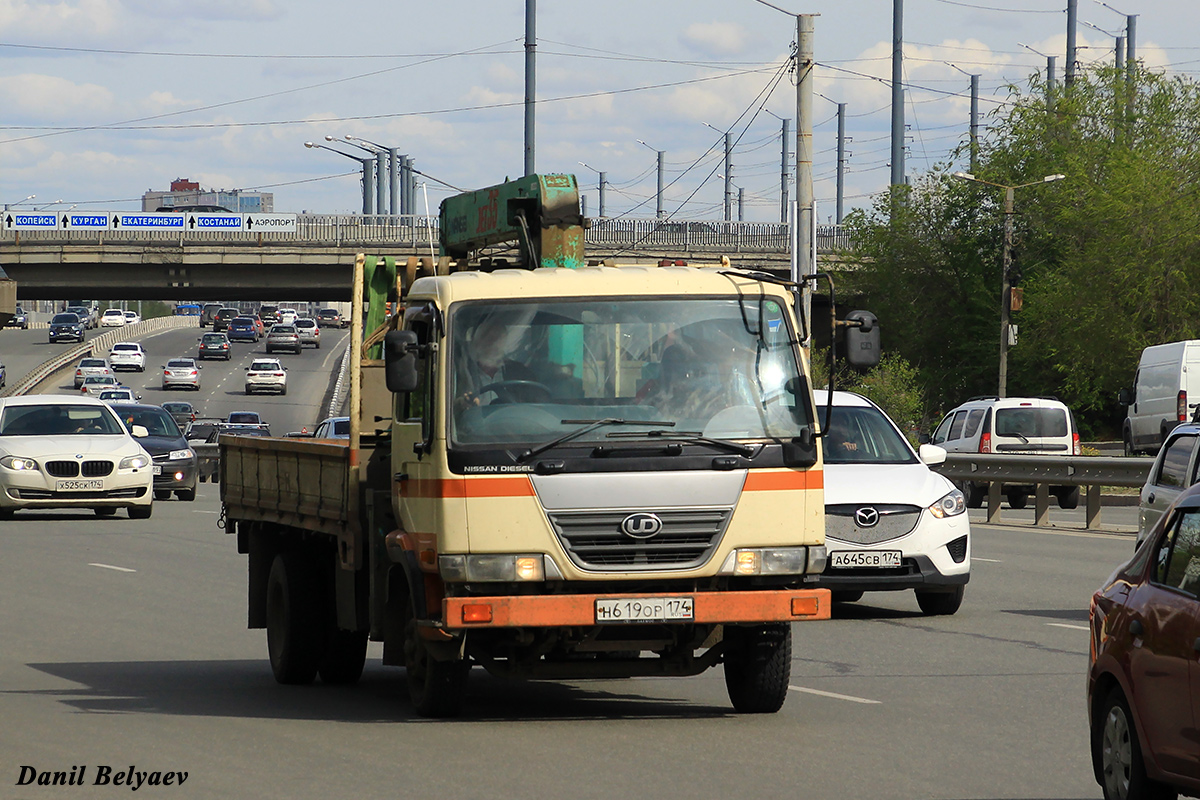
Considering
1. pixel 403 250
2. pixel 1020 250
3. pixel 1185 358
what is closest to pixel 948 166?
pixel 1020 250

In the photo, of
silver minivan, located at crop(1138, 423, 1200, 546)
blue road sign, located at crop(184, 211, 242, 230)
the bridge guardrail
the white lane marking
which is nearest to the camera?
the white lane marking

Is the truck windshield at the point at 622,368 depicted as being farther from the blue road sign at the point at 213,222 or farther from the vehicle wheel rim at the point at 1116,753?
the blue road sign at the point at 213,222

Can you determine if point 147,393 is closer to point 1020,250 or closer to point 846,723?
point 1020,250

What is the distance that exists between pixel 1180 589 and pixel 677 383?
3.20 metres

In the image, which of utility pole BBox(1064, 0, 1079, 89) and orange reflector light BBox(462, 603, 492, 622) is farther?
utility pole BBox(1064, 0, 1079, 89)

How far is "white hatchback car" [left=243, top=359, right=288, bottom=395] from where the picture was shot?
87812mm

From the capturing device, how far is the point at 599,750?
8492 millimetres

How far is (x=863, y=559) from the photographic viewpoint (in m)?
14.2

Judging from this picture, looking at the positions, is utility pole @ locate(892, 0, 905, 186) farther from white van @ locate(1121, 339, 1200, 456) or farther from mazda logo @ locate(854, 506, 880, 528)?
mazda logo @ locate(854, 506, 880, 528)

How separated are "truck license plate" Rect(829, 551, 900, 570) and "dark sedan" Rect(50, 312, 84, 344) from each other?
10913 centimetres

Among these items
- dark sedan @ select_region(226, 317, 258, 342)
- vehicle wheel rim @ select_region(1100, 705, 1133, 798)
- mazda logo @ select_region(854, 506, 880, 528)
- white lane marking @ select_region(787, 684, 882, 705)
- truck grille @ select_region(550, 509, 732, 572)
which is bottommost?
dark sedan @ select_region(226, 317, 258, 342)

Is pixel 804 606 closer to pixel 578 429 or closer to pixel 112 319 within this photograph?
pixel 578 429

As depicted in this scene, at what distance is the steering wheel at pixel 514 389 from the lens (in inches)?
357

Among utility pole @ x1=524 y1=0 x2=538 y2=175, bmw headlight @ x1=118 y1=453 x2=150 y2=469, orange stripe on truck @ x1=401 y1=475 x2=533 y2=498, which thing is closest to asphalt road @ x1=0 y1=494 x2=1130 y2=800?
orange stripe on truck @ x1=401 y1=475 x2=533 y2=498
